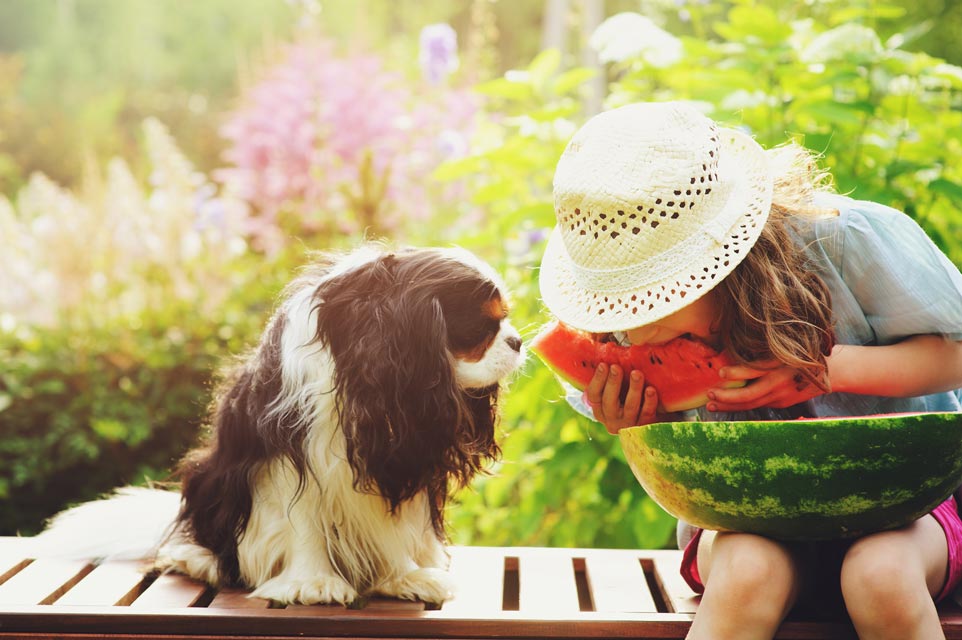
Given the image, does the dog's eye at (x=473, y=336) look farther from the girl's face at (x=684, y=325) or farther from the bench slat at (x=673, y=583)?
the bench slat at (x=673, y=583)

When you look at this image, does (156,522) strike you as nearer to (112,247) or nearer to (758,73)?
(758,73)

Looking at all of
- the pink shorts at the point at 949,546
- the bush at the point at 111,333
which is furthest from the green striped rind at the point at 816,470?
the bush at the point at 111,333

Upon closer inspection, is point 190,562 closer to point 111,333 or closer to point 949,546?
point 949,546

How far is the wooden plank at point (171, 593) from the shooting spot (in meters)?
2.43

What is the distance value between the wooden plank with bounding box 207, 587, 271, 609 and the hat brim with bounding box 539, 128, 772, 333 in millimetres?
958

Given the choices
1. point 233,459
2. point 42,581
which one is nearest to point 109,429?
point 42,581

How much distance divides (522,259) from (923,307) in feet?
5.92

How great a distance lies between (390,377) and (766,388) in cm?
80

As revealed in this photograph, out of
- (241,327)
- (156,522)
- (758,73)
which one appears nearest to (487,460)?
(156,522)

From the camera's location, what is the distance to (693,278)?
2057 mm

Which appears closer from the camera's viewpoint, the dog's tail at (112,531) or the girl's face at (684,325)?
the girl's face at (684,325)

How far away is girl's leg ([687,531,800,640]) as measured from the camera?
2.04 m

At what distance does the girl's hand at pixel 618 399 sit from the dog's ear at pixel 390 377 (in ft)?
1.01

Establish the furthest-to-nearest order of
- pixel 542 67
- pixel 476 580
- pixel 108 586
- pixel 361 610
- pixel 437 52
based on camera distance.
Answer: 1. pixel 437 52
2. pixel 542 67
3. pixel 476 580
4. pixel 108 586
5. pixel 361 610
